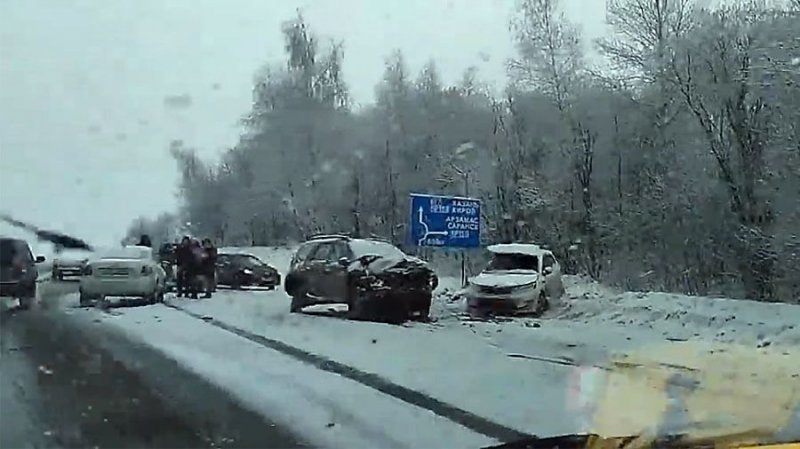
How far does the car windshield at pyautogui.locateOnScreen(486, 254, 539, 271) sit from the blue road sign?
56cm

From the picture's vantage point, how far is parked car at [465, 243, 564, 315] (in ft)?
23.0

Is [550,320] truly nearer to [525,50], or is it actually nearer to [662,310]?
[662,310]

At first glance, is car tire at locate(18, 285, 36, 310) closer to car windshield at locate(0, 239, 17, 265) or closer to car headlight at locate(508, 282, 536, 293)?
car windshield at locate(0, 239, 17, 265)

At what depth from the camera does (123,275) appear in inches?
215

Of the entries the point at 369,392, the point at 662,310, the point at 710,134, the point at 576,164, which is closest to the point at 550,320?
the point at 662,310

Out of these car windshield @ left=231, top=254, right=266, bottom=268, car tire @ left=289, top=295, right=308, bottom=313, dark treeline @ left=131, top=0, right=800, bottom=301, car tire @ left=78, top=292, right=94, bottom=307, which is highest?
dark treeline @ left=131, top=0, right=800, bottom=301

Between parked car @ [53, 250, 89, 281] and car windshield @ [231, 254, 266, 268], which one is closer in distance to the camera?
parked car @ [53, 250, 89, 281]

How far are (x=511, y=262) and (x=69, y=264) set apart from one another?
10.2ft

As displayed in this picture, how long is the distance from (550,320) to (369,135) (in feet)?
7.18

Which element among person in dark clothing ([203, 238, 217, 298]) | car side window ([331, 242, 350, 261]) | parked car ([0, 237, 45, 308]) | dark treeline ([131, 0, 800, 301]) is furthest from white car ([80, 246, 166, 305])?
car side window ([331, 242, 350, 261])

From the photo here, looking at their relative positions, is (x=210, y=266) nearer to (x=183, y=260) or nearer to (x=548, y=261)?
(x=183, y=260)

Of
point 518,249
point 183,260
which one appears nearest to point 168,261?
point 183,260

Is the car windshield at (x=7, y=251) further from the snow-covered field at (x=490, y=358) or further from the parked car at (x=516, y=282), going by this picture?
the parked car at (x=516, y=282)

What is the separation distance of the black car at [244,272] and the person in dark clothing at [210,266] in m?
0.02
